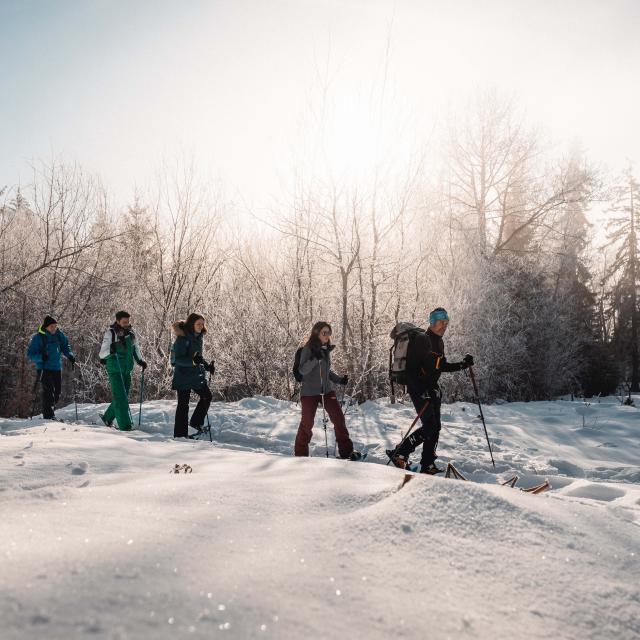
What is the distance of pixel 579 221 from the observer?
31672 millimetres

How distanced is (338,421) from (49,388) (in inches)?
220

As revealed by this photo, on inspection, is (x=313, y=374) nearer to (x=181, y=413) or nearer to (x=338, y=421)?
(x=338, y=421)

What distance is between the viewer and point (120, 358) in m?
7.36

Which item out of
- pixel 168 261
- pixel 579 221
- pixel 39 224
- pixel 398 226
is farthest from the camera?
pixel 579 221

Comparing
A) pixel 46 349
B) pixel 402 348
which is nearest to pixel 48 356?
pixel 46 349

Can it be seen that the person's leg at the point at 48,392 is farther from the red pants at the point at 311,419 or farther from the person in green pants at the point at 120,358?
the red pants at the point at 311,419

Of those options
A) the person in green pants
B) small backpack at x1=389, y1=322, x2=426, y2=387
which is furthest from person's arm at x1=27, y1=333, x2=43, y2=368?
small backpack at x1=389, y1=322, x2=426, y2=387

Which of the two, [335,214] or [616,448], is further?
[335,214]

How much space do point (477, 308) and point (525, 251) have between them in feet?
23.9

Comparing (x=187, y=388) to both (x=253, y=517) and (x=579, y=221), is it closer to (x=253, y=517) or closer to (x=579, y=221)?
(x=253, y=517)

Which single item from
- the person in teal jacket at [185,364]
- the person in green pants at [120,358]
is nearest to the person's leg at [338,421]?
the person in teal jacket at [185,364]

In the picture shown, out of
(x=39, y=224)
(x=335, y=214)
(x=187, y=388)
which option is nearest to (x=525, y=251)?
(x=335, y=214)

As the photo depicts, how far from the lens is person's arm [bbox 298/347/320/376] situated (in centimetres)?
558

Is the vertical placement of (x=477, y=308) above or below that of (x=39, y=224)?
below
